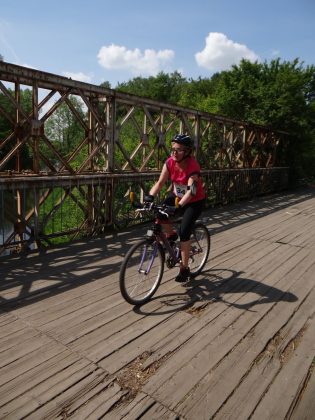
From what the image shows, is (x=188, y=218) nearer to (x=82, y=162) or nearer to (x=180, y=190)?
(x=180, y=190)

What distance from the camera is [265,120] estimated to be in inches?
747

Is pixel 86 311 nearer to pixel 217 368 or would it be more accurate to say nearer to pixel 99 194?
pixel 217 368

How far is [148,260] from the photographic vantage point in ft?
14.4

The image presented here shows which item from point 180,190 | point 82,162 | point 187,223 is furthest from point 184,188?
point 82,162

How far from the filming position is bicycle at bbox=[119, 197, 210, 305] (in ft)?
13.5

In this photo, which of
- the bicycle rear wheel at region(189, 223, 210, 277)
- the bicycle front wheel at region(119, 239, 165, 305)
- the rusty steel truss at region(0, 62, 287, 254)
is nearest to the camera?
the bicycle front wheel at region(119, 239, 165, 305)

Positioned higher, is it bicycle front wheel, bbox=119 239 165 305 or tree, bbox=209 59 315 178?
tree, bbox=209 59 315 178

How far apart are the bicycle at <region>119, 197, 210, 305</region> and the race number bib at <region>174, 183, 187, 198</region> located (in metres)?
0.38

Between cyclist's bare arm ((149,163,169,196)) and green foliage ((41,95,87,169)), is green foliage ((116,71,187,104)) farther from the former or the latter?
cyclist's bare arm ((149,163,169,196))

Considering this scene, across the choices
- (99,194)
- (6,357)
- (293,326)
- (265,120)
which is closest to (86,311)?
(6,357)

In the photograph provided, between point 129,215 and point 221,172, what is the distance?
5.32 meters

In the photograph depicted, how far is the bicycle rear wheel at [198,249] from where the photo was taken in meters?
5.41

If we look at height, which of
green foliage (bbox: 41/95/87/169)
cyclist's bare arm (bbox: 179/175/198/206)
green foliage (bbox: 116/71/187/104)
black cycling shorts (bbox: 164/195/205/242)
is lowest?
black cycling shorts (bbox: 164/195/205/242)

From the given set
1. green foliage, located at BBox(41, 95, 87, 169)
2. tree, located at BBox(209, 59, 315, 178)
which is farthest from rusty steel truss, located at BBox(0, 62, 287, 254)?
green foliage, located at BBox(41, 95, 87, 169)
